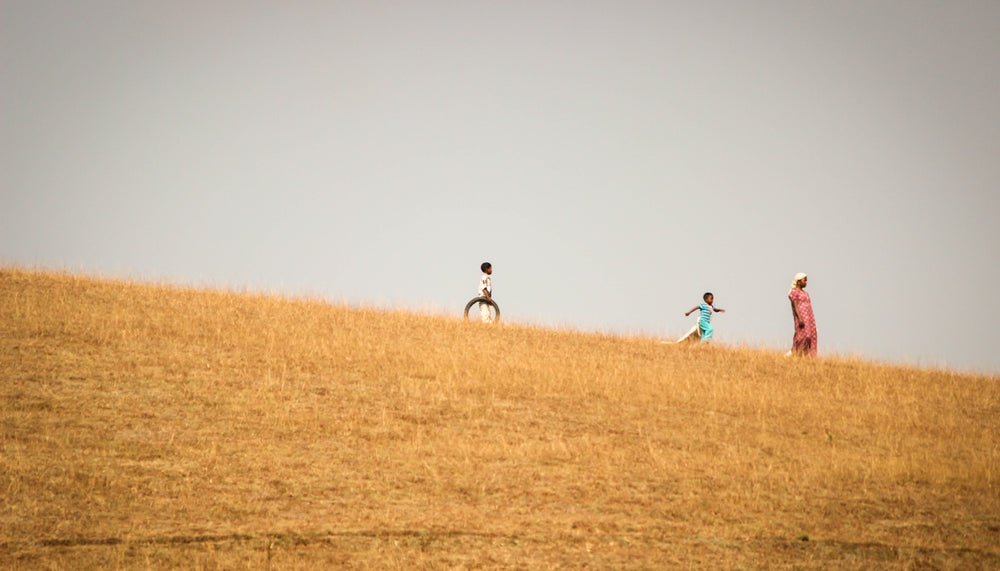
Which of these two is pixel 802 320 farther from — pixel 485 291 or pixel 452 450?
pixel 452 450

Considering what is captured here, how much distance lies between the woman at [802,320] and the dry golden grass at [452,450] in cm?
84

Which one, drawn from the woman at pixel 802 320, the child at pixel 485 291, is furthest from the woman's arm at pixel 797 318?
the child at pixel 485 291

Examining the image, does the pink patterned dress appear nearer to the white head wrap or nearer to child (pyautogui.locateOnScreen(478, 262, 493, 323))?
the white head wrap

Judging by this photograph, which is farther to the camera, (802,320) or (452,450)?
(802,320)

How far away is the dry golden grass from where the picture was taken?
32.4 feet

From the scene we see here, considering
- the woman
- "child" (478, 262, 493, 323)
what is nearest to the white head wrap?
the woman

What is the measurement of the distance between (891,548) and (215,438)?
8.70 m

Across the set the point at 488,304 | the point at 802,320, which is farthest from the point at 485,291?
the point at 802,320

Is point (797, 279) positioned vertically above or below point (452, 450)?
above

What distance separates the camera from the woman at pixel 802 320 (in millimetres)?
23000

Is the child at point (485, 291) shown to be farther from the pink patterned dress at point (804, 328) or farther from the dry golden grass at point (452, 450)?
the pink patterned dress at point (804, 328)

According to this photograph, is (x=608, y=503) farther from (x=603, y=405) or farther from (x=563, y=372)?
(x=563, y=372)

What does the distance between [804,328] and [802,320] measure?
0.29 meters

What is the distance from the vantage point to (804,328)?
23.3 metres
